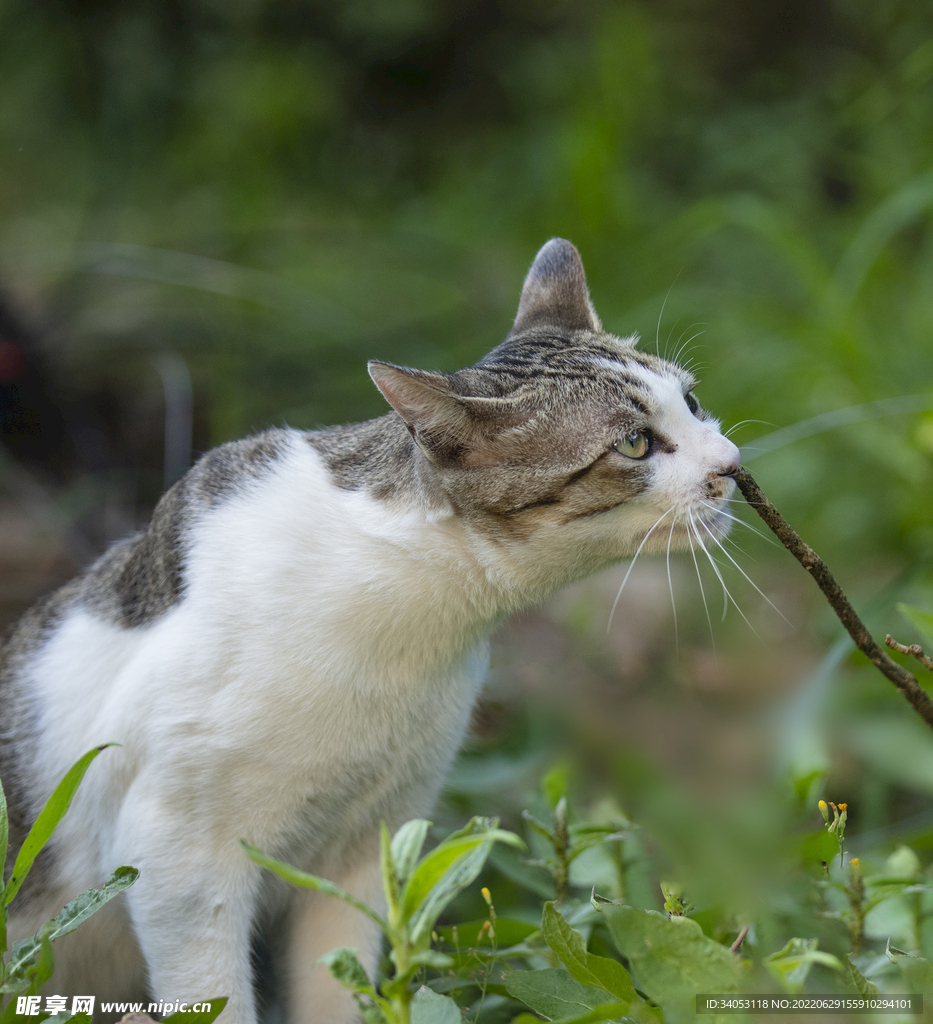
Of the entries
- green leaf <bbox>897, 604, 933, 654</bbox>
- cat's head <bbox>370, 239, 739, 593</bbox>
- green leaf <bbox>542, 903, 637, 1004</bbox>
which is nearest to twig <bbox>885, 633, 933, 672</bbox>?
green leaf <bbox>897, 604, 933, 654</bbox>

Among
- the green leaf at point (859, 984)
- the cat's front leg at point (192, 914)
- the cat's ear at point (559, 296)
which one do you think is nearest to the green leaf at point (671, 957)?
the green leaf at point (859, 984)

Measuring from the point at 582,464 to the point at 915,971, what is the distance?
910 millimetres

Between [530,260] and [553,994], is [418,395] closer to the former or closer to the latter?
[553,994]

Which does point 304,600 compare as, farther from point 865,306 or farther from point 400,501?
point 865,306

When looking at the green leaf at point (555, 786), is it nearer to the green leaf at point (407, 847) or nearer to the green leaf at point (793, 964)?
the green leaf at point (793, 964)

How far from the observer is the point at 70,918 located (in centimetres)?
136

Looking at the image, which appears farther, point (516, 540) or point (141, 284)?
point (141, 284)

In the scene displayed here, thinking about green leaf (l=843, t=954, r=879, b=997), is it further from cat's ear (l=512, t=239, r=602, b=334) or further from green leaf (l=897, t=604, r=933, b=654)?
cat's ear (l=512, t=239, r=602, b=334)

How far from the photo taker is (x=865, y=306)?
13.7 ft

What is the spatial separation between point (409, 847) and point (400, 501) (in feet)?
2.43

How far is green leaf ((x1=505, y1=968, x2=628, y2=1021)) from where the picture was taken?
1.37 metres

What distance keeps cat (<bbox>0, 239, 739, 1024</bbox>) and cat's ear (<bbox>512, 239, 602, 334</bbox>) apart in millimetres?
263

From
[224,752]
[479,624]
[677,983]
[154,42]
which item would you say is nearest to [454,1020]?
[677,983]

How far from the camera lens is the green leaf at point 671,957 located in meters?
1.25
